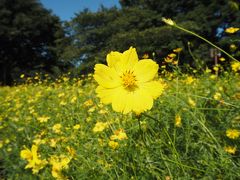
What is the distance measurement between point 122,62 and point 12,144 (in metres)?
2.02

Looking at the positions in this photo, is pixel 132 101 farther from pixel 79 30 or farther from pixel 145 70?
pixel 79 30

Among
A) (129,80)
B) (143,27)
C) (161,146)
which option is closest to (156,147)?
(161,146)

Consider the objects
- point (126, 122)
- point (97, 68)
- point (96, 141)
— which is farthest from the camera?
point (96, 141)

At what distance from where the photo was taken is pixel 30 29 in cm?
2033

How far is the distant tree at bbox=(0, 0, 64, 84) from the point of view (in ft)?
64.6

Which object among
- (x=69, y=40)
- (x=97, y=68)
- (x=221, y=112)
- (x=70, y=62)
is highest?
(x=69, y=40)

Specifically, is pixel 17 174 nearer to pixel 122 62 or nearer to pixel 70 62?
pixel 122 62

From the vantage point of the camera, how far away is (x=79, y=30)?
2247 cm

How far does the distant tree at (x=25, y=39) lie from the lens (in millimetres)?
19694

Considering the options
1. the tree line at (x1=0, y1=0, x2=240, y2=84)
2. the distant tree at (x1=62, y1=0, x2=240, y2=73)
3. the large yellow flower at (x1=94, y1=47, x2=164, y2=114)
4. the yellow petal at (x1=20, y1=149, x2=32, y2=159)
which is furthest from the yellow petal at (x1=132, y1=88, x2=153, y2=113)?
the tree line at (x1=0, y1=0, x2=240, y2=84)

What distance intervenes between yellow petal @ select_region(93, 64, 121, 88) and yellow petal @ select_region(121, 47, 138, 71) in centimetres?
3

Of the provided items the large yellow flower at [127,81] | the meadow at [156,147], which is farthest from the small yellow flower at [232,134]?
the large yellow flower at [127,81]

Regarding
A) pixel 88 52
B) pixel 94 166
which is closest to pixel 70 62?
pixel 88 52

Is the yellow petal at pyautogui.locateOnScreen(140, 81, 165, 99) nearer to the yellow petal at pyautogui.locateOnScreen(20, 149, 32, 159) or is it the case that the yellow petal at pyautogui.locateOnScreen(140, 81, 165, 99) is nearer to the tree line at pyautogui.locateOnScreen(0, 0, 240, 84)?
the yellow petal at pyautogui.locateOnScreen(20, 149, 32, 159)
